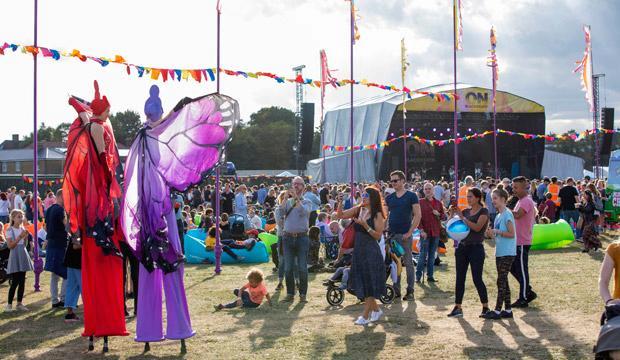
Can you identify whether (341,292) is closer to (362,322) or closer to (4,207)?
(362,322)

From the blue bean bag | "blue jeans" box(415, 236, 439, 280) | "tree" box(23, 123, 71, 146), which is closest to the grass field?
"blue jeans" box(415, 236, 439, 280)

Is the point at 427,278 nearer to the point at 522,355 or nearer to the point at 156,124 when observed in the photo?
the point at 522,355

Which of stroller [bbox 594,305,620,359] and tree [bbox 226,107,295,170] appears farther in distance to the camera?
tree [bbox 226,107,295,170]

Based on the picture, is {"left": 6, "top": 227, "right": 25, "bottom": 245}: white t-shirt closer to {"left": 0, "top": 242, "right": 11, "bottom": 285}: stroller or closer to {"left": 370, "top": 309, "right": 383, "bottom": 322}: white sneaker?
{"left": 0, "top": 242, "right": 11, "bottom": 285}: stroller

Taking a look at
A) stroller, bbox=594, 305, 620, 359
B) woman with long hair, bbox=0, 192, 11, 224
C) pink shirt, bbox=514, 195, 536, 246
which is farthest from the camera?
woman with long hair, bbox=0, 192, 11, 224

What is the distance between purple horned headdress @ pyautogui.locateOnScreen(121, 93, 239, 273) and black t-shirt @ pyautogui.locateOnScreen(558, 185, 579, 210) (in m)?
14.2

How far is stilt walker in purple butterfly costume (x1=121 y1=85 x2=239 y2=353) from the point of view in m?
7.21

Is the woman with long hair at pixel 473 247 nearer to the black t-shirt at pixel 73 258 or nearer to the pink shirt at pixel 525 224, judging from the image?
the pink shirt at pixel 525 224

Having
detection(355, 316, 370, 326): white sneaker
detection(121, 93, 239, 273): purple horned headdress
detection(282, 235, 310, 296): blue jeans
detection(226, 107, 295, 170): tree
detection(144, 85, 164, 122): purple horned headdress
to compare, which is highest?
detection(226, 107, 295, 170): tree

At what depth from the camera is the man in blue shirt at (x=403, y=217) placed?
1059 centimetres

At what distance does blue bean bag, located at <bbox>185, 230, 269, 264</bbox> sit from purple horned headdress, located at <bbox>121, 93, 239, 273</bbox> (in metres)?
9.26

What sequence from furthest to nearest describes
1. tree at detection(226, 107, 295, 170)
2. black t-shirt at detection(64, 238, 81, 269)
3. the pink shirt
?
tree at detection(226, 107, 295, 170), the pink shirt, black t-shirt at detection(64, 238, 81, 269)

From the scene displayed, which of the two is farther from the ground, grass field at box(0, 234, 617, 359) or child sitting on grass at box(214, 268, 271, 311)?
child sitting on grass at box(214, 268, 271, 311)

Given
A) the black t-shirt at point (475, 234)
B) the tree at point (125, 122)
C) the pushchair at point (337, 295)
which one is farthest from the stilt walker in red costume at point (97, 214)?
the tree at point (125, 122)
